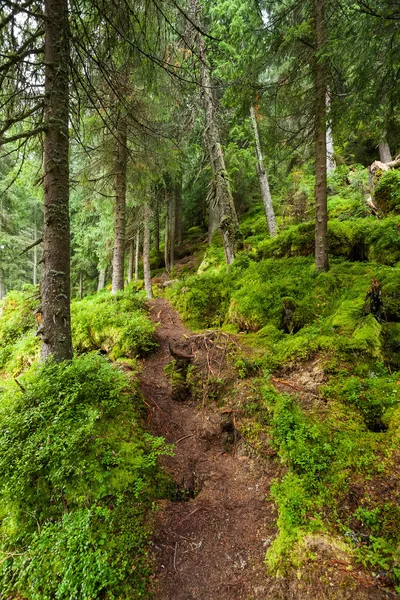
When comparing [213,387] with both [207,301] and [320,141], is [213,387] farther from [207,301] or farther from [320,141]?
[320,141]

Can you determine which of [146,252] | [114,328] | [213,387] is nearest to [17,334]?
[114,328]

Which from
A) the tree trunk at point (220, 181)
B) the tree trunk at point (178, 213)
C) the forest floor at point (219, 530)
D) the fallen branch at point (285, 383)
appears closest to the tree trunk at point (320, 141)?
the fallen branch at point (285, 383)

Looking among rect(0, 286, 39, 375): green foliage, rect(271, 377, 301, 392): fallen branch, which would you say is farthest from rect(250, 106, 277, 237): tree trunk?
rect(0, 286, 39, 375): green foliage

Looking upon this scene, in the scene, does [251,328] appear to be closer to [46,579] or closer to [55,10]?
[46,579]

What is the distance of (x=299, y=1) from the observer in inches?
234

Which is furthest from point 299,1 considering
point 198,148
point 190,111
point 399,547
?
point 399,547

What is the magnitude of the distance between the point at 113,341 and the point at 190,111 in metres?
9.77

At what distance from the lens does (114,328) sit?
730 centimetres

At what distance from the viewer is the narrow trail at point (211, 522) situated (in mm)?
2604

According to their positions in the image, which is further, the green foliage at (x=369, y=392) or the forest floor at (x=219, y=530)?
the green foliage at (x=369, y=392)

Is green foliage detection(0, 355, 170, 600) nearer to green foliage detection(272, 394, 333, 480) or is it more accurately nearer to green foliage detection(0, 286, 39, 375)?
green foliage detection(272, 394, 333, 480)

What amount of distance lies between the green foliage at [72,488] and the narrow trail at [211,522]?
281 mm

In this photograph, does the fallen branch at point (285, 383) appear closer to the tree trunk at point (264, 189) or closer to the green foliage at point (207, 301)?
the green foliage at point (207, 301)

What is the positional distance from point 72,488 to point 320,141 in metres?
7.66
